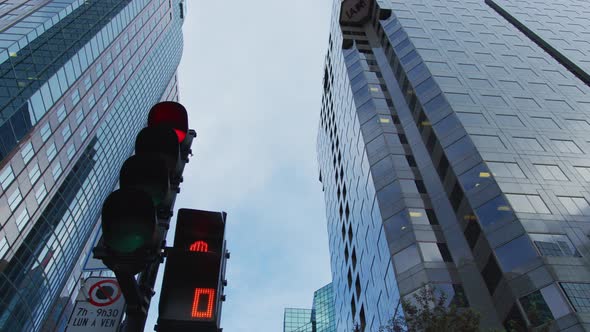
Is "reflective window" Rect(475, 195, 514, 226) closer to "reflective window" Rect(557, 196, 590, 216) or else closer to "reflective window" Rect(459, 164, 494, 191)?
"reflective window" Rect(459, 164, 494, 191)

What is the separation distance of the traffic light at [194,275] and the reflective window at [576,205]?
2955 cm

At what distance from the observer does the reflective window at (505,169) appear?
29.5 meters

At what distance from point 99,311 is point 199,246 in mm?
1123

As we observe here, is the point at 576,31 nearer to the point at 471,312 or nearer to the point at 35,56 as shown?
the point at 471,312

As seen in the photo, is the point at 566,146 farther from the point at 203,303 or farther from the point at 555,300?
the point at 203,303

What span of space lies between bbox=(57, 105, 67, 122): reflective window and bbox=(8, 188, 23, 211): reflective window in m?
11.6

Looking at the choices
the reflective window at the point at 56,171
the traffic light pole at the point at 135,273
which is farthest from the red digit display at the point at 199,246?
the reflective window at the point at 56,171

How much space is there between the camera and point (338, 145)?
56781 mm

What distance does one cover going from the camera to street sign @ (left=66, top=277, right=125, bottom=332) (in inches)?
147

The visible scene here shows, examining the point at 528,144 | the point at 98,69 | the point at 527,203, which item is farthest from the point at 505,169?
the point at 98,69

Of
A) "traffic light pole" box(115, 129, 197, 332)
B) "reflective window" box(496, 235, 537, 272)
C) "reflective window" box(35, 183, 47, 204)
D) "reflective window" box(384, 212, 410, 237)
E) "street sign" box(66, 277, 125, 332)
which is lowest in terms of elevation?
"traffic light pole" box(115, 129, 197, 332)

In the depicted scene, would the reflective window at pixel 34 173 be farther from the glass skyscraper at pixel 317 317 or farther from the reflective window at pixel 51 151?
the glass skyscraper at pixel 317 317

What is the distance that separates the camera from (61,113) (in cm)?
5319

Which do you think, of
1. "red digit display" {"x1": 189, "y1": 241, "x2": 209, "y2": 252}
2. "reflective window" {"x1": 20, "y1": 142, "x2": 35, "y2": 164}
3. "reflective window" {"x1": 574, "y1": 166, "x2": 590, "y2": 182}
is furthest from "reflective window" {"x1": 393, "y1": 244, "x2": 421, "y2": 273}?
"reflective window" {"x1": 20, "y1": 142, "x2": 35, "y2": 164}
